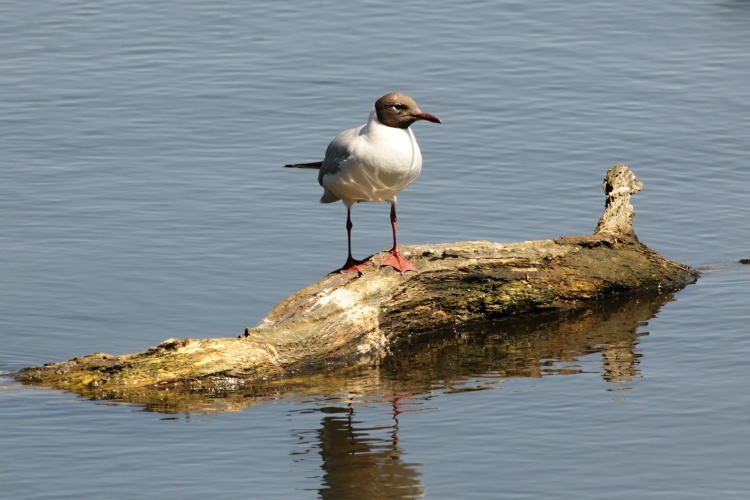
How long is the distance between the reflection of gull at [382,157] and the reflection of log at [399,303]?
368 millimetres

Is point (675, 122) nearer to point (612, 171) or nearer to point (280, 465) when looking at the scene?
point (612, 171)

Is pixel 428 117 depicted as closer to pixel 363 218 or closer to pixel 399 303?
pixel 399 303

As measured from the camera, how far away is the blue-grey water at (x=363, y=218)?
30.6 feet

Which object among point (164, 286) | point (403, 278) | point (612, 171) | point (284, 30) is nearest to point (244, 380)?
point (403, 278)

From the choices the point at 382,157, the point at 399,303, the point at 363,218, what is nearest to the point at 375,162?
the point at 382,157

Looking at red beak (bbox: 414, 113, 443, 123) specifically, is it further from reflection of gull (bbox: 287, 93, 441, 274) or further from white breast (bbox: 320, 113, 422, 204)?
white breast (bbox: 320, 113, 422, 204)

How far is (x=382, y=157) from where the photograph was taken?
10.9 meters

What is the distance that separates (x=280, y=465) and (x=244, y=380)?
1.27 m

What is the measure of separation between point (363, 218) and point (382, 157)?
4570 millimetres

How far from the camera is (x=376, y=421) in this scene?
1003 centimetres

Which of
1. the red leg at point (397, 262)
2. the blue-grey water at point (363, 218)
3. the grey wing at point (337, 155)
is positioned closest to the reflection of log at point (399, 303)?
the red leg at point (397, 262)

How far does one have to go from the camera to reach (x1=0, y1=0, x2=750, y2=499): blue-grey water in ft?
30.6

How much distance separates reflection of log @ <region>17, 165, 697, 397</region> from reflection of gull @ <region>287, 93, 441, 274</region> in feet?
1.21

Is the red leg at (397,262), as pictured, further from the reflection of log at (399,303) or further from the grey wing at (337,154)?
the grey wing at (337,154)
